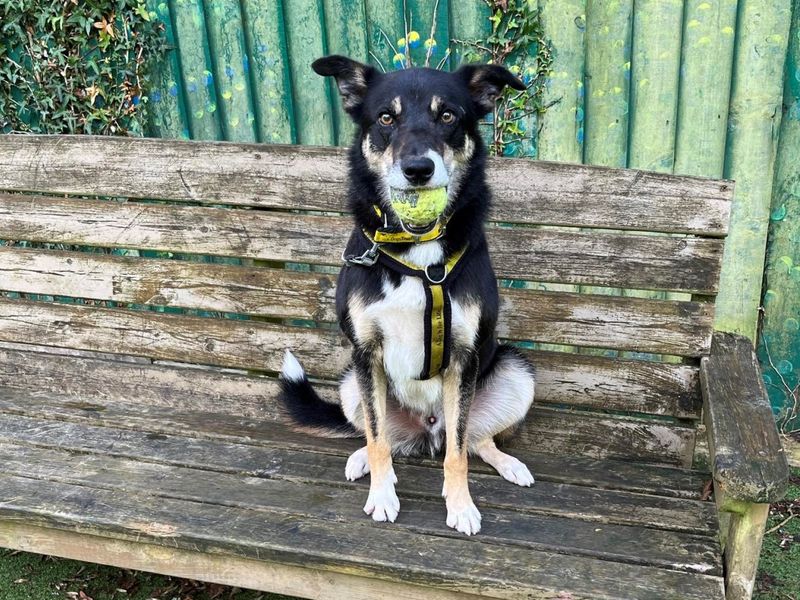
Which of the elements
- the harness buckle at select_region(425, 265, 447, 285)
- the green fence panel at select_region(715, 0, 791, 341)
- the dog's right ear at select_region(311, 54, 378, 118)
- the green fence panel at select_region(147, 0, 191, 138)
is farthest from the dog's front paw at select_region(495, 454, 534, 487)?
the green fence panel at select_region(147, 0, 191, 138)

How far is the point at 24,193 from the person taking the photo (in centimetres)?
330

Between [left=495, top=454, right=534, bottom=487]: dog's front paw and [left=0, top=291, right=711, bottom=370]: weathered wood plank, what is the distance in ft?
1.83

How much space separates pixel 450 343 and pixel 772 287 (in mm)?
1935

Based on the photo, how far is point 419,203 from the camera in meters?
2.02

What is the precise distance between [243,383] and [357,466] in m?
0.85

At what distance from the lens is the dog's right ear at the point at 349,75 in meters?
2.29

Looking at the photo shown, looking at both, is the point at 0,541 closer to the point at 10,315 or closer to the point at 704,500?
the point at 10,315

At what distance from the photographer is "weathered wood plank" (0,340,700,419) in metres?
2.67

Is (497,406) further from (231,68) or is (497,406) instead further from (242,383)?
(231,68)

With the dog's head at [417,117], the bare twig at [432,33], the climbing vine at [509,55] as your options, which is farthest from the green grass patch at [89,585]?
the bare twig at [432,33]

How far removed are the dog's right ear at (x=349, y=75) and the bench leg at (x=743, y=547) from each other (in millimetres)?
1747

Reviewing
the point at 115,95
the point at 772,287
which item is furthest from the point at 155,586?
the point at 772,287

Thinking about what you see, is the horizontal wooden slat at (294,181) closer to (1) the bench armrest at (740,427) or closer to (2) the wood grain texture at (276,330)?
(2) the wood grain texture at (276,330)

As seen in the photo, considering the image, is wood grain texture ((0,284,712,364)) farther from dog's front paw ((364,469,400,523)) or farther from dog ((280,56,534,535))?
dog's front paw ((364,469,400,523))
